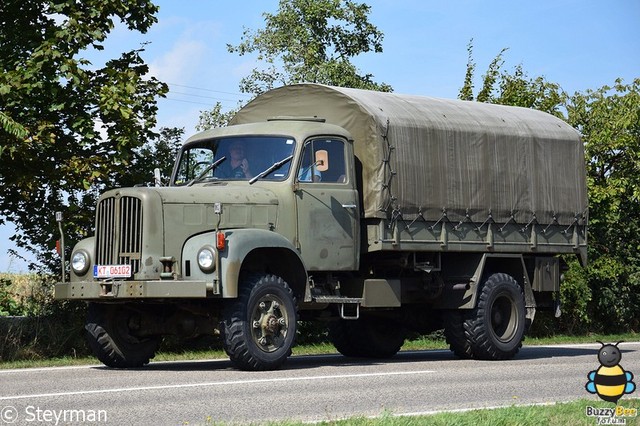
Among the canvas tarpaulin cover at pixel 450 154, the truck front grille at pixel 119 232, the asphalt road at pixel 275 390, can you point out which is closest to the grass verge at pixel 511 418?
the asphalt road at pixel 275 390

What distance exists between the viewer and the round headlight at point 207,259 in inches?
591

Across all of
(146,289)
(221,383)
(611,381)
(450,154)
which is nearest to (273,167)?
(146,289)

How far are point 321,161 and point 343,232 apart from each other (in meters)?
1.04

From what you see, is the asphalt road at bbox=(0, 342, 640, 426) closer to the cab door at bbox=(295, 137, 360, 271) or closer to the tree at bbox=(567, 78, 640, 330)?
the cab door at bbox=(295, 137, 360, 271)

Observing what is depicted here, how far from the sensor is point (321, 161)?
56.0 feet

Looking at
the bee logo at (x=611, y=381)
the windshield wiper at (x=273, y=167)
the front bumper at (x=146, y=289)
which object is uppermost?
the windshield wiper at (x=273, y=167)

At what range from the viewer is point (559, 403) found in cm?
1175

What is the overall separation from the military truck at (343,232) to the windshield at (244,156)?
25mm

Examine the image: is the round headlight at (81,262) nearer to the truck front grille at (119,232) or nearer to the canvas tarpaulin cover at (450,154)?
the truck front grille at (119,232)

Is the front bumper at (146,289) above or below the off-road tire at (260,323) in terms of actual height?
above

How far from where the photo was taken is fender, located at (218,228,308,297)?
1501 cm

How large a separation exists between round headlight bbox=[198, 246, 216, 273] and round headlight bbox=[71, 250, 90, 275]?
1718mm

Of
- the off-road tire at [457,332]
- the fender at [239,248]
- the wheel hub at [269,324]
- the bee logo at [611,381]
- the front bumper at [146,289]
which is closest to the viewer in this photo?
the bee logo at [611,381]

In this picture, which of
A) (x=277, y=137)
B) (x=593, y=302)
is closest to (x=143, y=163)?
(x=277, y=137)
